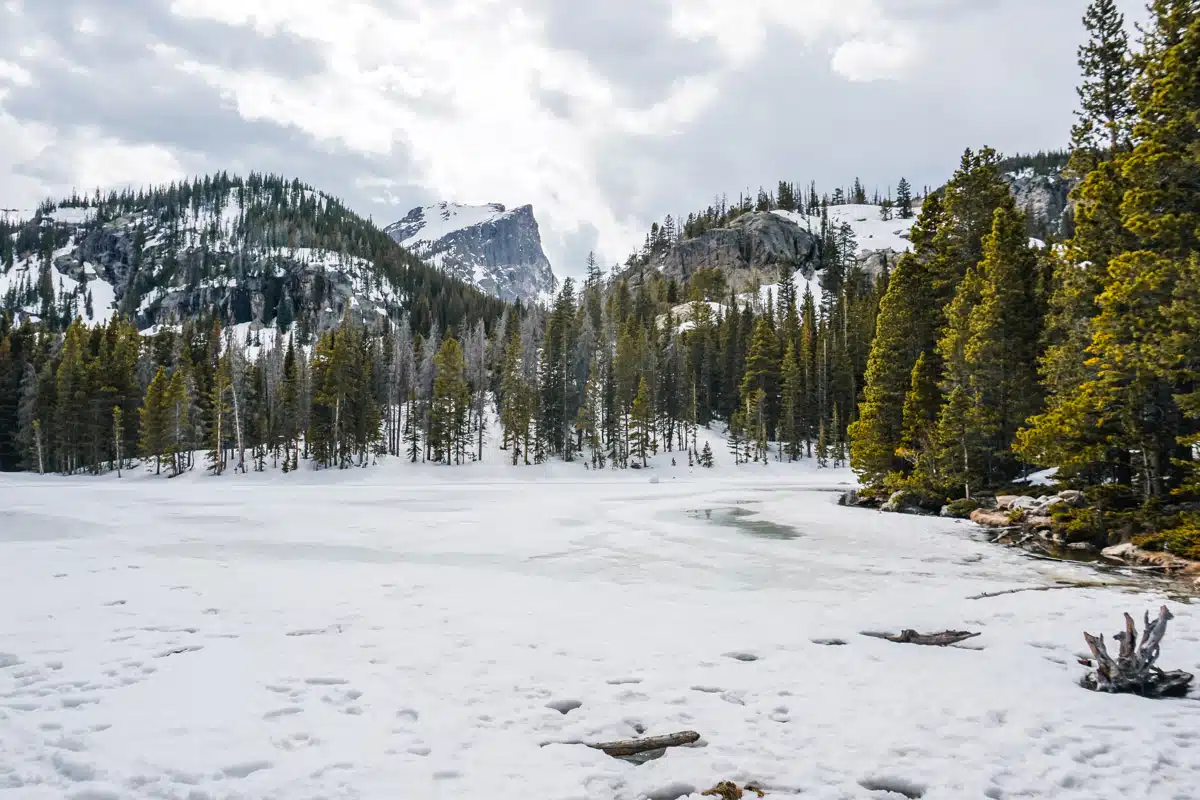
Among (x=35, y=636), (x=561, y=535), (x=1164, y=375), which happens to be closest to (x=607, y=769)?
(x=35, y=636)

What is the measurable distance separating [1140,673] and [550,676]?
6.44 m

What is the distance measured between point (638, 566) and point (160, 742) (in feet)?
33.7

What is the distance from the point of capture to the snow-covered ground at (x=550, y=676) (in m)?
4.73

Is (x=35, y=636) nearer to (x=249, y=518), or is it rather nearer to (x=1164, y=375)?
(x=249, y=518)

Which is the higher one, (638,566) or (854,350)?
(854,350)

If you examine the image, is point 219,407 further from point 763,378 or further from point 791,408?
point 791,408

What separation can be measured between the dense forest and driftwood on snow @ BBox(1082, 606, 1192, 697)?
9878mm

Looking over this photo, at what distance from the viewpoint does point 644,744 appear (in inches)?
208

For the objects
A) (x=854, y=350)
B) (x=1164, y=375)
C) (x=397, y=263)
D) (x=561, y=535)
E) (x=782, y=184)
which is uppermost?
(x=782, y=184)

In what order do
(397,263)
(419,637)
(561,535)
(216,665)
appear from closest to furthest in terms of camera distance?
(216,665) → (419,637) → (561,535) → (397,263)

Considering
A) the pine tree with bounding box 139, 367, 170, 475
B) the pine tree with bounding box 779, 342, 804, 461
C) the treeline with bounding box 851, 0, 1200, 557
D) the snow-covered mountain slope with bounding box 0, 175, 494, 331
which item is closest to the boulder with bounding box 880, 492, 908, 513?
the treeline with bounding box 851, 0, 1200, 557

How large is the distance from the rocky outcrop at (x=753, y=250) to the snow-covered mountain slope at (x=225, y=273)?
56.6 meters

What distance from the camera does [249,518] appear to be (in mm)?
22531

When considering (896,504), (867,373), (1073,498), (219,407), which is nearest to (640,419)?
(867,373)
